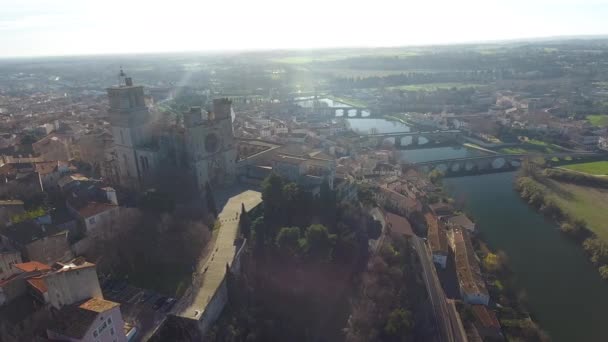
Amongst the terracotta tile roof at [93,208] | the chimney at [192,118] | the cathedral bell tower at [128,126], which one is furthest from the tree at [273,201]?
the cathedral bell tower at [128,126]

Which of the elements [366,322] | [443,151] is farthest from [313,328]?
[443,151]

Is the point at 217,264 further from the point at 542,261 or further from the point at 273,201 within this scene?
the point at 542,261

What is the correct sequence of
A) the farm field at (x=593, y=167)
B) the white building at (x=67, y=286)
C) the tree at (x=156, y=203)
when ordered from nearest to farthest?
the white building at (x=67, y=286)
the tree at (x=156, y=203)
the farm field at (x=593, y=167)

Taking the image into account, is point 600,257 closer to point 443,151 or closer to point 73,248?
point 443,151

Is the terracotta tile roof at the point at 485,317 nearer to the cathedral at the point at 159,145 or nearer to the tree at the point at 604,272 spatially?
the tree at the point at 604,272

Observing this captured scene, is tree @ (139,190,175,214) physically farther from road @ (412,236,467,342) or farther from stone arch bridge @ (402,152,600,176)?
stone arch bridge @ (402,152,600,176)

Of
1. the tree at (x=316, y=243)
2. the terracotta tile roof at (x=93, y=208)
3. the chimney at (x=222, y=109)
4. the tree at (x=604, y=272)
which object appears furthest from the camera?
the chimney at (x=222, y=109)
